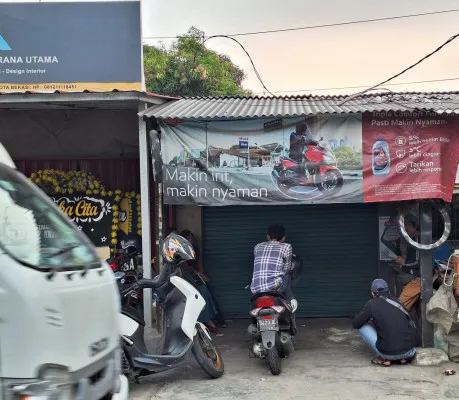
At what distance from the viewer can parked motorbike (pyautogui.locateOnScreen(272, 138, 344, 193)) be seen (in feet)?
22.8

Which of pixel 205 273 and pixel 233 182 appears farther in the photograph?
pixel 205 273

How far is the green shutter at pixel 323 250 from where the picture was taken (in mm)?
9664

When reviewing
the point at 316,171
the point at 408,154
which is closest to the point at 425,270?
the point at 408,154

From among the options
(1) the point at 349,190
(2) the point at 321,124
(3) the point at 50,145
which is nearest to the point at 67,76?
(3) the point at 50,145

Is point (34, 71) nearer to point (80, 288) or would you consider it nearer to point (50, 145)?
point (50, 145)

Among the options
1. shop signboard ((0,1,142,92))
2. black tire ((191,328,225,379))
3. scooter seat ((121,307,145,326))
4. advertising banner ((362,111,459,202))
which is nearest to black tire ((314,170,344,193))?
advertising banner ((362,111,459,202))

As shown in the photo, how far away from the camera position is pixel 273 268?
6805 mm

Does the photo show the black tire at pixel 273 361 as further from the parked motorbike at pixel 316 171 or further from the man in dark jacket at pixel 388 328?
the parked motorbike at pixel 316 171

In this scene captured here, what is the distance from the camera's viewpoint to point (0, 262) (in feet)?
9.67

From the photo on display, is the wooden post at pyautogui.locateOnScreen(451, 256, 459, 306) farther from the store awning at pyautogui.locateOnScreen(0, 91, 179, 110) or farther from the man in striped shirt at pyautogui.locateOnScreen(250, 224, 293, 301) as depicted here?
the store awning at pyautogui.locateOnScreen(0, 91, 179, 110)

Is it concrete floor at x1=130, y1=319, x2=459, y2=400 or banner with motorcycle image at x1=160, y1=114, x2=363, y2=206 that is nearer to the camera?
concrete floor at x1=130, y1=319, x2=459, y2=400

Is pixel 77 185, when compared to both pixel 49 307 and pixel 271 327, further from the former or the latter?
pixel 49 307

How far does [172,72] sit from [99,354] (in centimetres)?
1785

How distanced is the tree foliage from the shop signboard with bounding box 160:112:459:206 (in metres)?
13.8
